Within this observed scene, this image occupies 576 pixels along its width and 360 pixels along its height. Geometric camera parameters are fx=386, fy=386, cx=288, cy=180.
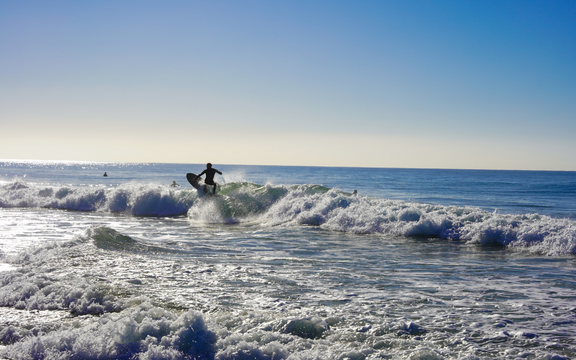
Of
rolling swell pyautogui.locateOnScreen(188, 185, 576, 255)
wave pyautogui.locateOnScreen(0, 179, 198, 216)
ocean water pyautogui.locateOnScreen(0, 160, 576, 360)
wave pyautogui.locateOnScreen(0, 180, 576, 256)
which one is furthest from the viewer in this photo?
wave pyautogui.locateOnScreen(0, 179, 198, 216)

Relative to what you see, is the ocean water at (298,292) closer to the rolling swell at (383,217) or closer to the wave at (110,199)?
A: the rolling swell at (383,217)

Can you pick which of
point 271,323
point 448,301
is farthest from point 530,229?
point 271,323

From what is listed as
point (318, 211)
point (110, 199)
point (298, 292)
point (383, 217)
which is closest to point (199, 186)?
point (110, 199)

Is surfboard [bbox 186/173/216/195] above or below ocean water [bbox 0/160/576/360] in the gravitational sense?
above

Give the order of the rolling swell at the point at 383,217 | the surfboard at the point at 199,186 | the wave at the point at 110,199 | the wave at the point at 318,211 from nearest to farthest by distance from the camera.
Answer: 1. the rolling swell at the point at 383,217
2. the wave at the point at 318,211
3. the surfboard at the point at 199,186
4. the wave at the point at 110,199

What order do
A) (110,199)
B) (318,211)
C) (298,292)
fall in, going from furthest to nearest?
(110,199) < (318,211) < (298,292)

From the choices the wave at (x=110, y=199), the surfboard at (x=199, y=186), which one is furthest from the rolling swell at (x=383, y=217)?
the wave at (x=110, y=199)

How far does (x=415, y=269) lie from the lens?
8594 mm

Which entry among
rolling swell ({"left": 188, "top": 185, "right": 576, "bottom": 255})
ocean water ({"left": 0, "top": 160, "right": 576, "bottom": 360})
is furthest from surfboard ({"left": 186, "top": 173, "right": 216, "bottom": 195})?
ocean water ({"left": 0, "top": 160, "right": 576, "bottom": 360})

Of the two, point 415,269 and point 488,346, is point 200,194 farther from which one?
point 488,346

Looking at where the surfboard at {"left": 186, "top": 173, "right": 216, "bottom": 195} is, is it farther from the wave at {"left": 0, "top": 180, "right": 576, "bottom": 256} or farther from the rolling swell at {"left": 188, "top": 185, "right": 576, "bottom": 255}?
the rolling swell at {"left": 188, "top": 185, "right": 576, "bottom": 255}

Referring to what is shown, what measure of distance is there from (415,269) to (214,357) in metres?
5.70

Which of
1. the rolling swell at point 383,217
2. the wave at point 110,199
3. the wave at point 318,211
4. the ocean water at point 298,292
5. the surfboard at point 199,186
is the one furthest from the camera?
the wave at point 110,199

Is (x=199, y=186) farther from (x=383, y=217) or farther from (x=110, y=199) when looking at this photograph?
(x=383, y=217)
